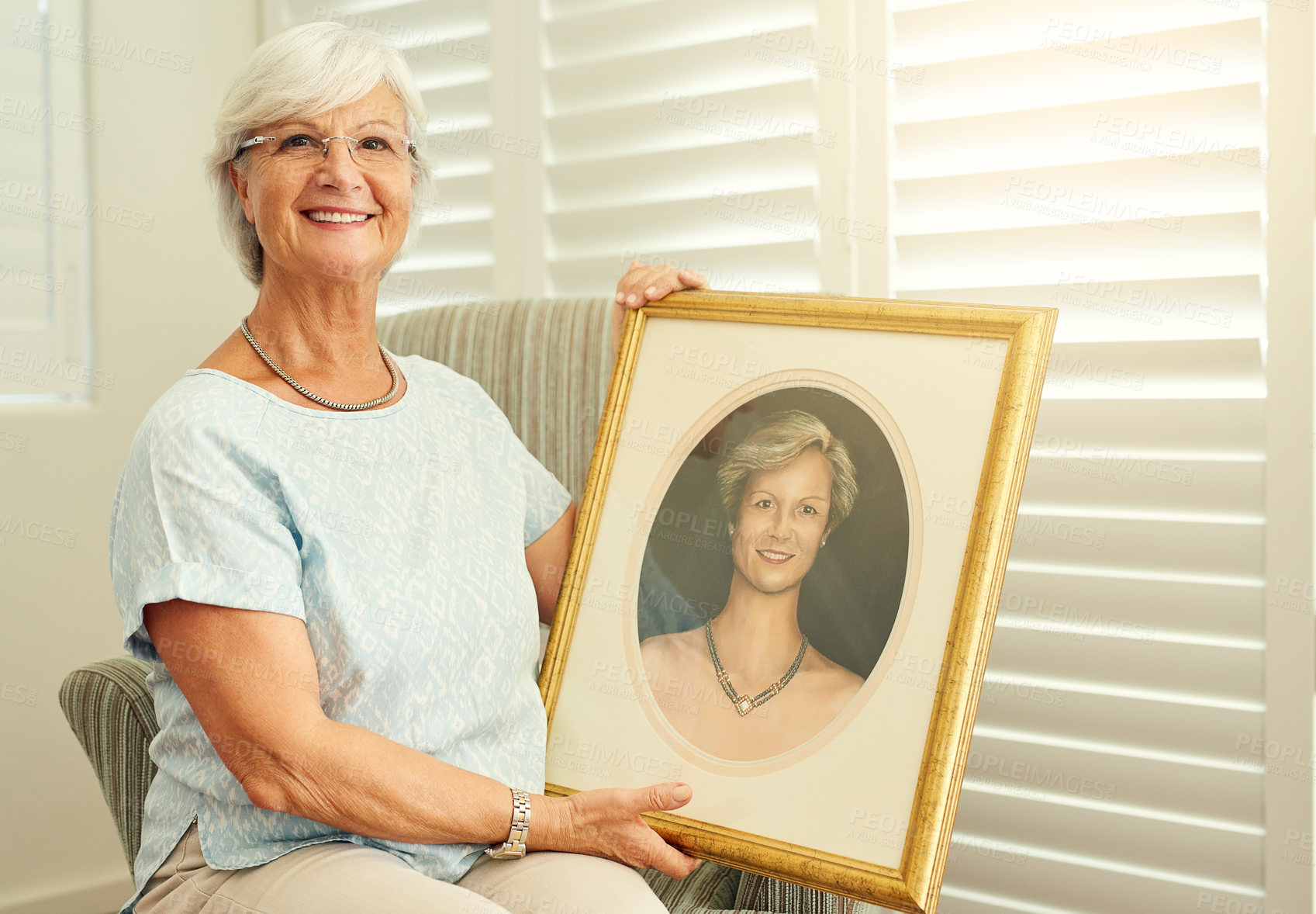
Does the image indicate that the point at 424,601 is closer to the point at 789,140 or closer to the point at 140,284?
the point at 789,140

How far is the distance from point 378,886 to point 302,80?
954 mm

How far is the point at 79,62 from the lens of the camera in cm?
243

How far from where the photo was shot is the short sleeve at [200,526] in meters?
1.11

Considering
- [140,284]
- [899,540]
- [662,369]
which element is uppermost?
[140,284]

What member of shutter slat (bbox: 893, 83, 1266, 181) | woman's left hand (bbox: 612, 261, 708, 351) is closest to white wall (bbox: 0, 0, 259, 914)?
woman's left hand (bbox: 612, 261, 708, 351)

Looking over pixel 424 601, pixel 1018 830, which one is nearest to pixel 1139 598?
pixel 1018 830

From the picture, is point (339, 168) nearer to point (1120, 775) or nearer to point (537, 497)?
point (537, 497)

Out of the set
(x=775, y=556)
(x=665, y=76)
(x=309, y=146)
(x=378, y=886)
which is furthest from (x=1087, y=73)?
(x=378, y=886)

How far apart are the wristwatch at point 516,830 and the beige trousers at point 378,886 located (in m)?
0.02

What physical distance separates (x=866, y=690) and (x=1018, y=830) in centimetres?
88

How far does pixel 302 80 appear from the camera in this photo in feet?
4.21

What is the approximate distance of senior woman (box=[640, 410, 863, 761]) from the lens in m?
1.20

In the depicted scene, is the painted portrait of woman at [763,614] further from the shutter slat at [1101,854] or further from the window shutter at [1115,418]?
the shutter slat at [1101,854]

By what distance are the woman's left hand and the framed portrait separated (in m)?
0.03
